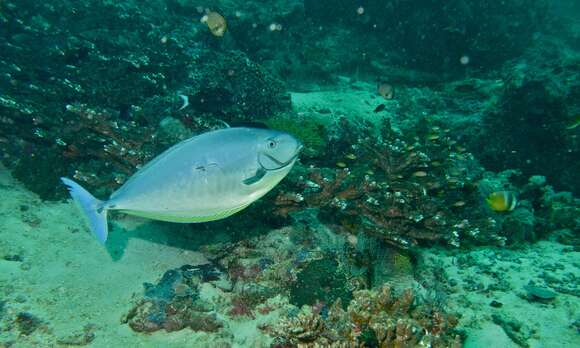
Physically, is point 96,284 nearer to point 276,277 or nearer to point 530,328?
point 276,277

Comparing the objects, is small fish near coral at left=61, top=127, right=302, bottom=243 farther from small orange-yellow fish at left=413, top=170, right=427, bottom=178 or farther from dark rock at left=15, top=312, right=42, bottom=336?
small orange-yellow fish at left=413, top=170, right=427, bottom=178

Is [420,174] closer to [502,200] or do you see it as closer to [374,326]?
[502,200]

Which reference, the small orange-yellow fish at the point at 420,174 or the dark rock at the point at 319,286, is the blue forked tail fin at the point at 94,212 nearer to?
the dark rock at the point at 319,286

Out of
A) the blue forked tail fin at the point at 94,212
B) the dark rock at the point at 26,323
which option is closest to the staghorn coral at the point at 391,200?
the blue forked tail fin at the point at 94,212

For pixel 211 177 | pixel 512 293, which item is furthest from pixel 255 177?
pixel 512 293

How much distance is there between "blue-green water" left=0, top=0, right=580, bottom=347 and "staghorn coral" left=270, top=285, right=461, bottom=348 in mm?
17

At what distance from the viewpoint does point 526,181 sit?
8.76 meters

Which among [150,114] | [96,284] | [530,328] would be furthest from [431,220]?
[150,114]

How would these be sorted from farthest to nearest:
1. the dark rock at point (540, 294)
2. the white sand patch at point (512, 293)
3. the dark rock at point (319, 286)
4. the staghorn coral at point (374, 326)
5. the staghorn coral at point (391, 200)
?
the staghorn coral at point (391, 200), the dark rock at point (540, 294), the white sand patch at point (512, 293), the dark rock at point (319, 286), the staghorn coral at point (374, 326)

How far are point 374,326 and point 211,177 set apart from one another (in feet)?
6.00

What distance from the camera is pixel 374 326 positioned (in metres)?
2.86

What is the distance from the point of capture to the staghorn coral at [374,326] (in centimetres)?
276

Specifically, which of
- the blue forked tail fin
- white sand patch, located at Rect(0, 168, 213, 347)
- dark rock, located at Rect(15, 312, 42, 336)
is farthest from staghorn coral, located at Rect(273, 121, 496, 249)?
dark rock, located at Rect(15, 312, 42, 336)

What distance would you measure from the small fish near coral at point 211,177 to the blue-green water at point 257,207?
0.01m
